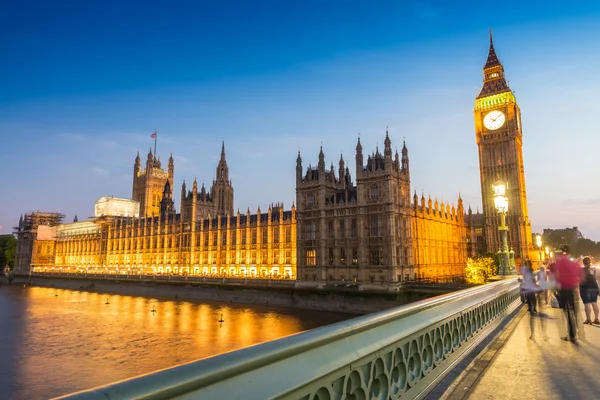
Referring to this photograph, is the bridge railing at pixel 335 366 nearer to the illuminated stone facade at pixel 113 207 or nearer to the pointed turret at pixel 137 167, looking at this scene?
A: the illuminated stone facade at pixel 113 207

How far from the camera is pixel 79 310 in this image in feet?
192

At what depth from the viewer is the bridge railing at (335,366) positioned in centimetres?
211

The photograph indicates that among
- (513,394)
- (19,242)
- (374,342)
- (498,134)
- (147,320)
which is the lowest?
(147,320)

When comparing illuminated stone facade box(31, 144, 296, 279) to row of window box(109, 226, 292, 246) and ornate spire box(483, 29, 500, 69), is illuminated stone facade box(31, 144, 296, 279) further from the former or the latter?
ornate spire box(483, 29, 500, 69)

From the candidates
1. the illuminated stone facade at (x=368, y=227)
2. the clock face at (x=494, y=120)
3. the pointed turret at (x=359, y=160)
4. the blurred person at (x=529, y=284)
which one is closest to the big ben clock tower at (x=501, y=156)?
the clock face at (x=494, y=120)

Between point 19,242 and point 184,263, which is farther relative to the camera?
point 19,242

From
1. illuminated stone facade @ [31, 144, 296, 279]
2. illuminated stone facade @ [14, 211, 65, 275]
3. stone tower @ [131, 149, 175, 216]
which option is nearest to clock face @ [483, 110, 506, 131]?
illuminated stone facade @ [31, 144, 296, 279]

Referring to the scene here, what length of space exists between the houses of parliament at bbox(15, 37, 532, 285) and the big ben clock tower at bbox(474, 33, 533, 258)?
0.69 ft

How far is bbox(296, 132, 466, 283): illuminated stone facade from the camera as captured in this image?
53.9 m

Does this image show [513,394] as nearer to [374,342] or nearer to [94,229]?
[374,342]

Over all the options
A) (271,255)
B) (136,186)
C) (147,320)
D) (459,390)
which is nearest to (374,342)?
(459,390)

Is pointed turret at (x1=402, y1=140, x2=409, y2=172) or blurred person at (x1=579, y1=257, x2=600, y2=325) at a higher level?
pointed turret at (x1=402, y1=140, x2=409, y2=172)

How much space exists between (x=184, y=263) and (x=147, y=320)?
4124cm

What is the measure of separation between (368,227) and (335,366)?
53.1 meters
